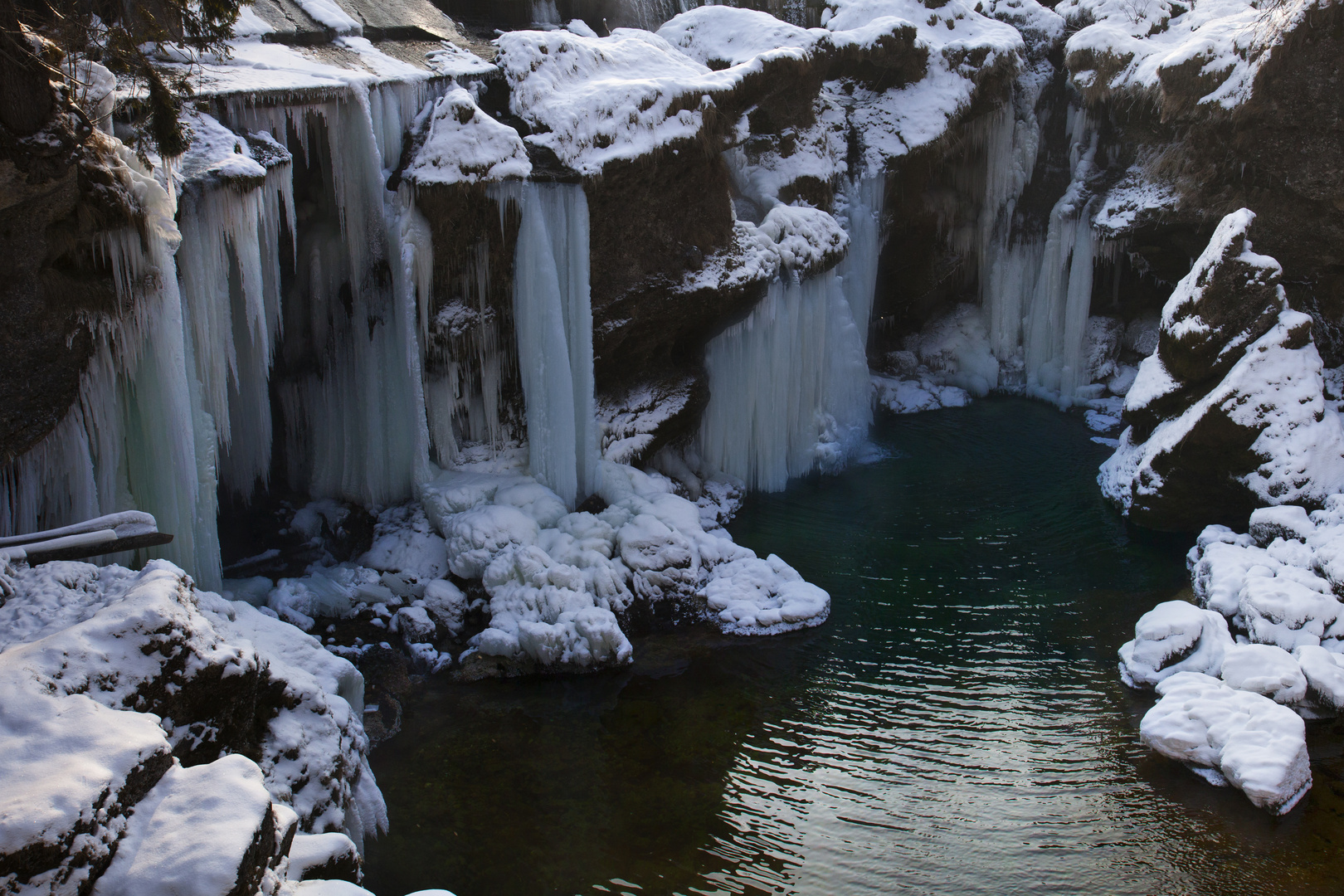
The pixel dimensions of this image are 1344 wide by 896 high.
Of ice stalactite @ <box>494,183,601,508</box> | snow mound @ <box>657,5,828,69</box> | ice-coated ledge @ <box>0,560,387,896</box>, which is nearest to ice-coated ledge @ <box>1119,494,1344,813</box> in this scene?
ice stalactite @ <box>494,183,601,508</box>

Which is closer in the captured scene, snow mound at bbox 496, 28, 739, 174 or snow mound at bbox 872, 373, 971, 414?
snow mound at bbox 496, 28, 739, 174

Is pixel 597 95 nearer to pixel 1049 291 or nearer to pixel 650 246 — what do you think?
pixel 650 246

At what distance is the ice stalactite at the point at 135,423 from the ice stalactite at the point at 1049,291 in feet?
49.4

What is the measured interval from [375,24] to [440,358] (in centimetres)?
456

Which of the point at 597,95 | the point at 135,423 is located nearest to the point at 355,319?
the point at 135,423

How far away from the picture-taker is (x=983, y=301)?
64.9 feet

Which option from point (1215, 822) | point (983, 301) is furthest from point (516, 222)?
point (983, 301)

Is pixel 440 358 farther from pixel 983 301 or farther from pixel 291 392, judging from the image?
pixel 983 301

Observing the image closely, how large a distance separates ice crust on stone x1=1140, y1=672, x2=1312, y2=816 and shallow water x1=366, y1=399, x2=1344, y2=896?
6.5 inches

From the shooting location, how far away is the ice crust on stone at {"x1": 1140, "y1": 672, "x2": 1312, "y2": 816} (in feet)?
26.6

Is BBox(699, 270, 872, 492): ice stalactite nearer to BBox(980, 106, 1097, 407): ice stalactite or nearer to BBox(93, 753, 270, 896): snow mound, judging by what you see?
BBox(980, 106, 1097, 407): ice stalactite

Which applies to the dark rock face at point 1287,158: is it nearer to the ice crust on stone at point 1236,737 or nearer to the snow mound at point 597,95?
the ice crust on stone at point 1236,737

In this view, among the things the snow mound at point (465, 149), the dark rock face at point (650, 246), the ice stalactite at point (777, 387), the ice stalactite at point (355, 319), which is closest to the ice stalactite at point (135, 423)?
the ice stalactite at point (355, 319)

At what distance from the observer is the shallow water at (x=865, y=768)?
727 cm
